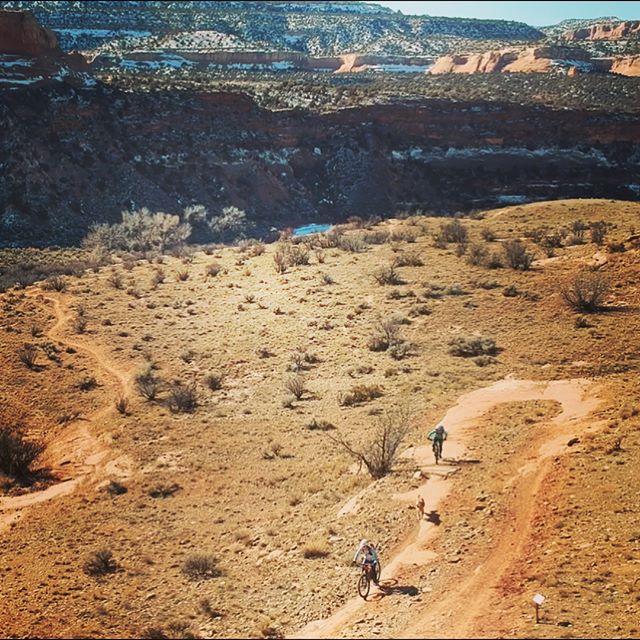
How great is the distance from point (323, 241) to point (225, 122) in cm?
1819

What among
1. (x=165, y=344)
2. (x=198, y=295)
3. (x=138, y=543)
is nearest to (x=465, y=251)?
(x=198, y=295)

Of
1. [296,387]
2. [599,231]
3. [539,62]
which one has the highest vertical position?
[539,62]

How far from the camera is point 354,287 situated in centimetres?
3055

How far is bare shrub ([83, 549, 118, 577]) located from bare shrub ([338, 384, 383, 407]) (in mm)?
8747

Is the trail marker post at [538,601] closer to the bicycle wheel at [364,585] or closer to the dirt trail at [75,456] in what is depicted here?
the bicycle wheel at [364,585]

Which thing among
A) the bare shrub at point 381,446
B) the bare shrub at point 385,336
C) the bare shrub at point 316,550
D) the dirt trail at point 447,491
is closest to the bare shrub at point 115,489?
the bare shrub at point 381,446

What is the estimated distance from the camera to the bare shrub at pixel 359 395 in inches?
774

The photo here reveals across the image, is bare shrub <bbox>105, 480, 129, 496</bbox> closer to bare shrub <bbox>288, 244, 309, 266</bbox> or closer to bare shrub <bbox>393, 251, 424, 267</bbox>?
bare shrub <bbox>393, 251, 424, 267</bbox>

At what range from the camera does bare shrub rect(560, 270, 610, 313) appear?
2356 cm

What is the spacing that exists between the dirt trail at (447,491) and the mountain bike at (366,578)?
0.14m

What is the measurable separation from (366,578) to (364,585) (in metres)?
0.13

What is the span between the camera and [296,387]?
20484 mm

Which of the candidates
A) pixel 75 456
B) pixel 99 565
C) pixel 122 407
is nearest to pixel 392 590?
pixel 99 565

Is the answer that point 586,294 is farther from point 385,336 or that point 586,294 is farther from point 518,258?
point 385,336
